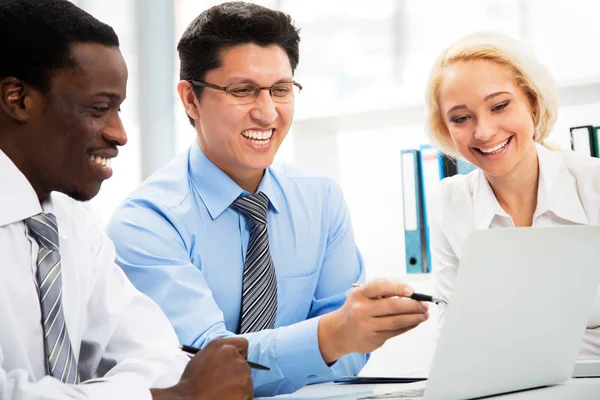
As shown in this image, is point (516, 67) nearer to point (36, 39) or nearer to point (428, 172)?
point (428, 172)

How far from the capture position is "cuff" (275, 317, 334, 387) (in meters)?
1.42

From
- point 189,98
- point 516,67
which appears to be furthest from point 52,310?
point 516,67

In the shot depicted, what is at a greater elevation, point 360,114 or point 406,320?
point 360,114

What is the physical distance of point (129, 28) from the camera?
3.61 m

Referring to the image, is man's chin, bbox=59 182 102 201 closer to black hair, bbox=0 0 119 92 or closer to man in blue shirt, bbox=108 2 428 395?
black hair, bbox=0 0 119 92

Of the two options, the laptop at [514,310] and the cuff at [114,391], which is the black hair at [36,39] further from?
the laptop at [514,310]

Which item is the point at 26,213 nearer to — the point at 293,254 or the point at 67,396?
the point at 67,396

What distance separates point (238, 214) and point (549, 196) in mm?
852

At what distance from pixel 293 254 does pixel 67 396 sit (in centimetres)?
92

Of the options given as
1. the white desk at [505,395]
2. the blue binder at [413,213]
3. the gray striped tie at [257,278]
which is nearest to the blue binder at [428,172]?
the blue binder at [413,213]

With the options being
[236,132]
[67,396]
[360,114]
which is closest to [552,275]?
[67,396]

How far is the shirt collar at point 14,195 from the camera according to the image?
3.97 ft

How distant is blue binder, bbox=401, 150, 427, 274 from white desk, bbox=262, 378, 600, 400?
54.8 inches

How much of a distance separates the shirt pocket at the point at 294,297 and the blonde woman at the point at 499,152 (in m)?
0.41
